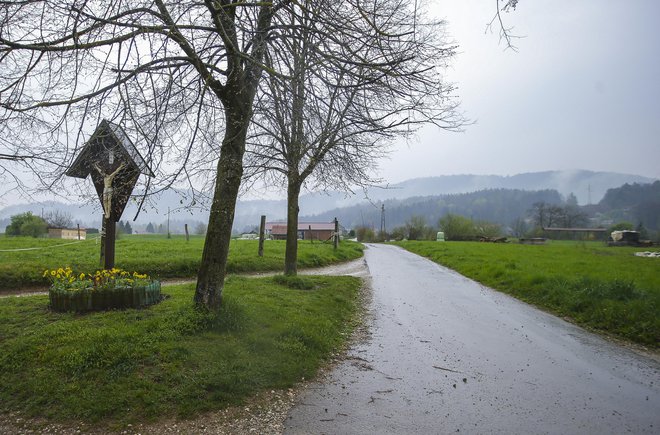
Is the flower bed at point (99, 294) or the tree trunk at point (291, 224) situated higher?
the tree trunk at point (291, 224)

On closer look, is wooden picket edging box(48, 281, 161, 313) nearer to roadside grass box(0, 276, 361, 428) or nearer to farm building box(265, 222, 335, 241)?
roadside grass box(0, 276, 361, 428)

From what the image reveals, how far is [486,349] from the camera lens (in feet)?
23.4

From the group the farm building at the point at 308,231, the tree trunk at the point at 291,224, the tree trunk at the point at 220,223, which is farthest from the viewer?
the farm building at the point at 308,231

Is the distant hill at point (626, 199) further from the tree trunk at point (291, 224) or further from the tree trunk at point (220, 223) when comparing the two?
the tree trunk at point (220, 223)

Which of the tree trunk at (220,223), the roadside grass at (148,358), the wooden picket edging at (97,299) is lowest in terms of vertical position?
the roadside grass at (148,358)

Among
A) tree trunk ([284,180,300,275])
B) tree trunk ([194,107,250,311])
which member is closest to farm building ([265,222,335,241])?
tree trunk ([284,180,300,275])

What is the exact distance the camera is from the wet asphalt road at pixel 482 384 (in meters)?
4.40

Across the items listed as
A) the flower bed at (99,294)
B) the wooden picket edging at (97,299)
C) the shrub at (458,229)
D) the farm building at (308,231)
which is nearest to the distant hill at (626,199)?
the shrub at (458,229)

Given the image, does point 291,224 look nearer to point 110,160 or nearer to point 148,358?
point 110,160

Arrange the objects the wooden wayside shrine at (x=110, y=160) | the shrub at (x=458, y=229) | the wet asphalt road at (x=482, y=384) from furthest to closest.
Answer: the shrub at (x=458, y=229) → the wooden wayside shrine at (x=110, y=160) → the wet asphalt road at (x=482, y=384)

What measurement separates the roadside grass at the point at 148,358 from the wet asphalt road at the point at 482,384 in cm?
79

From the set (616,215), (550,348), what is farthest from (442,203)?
(550,348)

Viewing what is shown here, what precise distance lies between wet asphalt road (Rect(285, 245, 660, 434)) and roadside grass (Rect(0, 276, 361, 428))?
79 centimetres

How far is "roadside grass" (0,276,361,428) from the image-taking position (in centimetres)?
442
